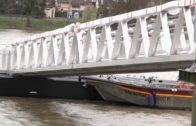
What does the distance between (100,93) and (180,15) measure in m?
10.7

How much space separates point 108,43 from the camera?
1736 centimetres

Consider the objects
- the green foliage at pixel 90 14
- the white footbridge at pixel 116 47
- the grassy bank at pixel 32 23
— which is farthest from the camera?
the green foliage at pixel 90 14

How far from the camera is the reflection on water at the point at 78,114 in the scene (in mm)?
19156

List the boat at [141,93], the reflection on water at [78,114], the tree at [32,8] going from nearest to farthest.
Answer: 1. the reflection on water at [78,114]
2. the boat at [141,93]
3. the tree at [32,8]

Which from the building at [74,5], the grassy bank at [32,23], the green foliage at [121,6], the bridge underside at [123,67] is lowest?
the bridge underside at [123,67]

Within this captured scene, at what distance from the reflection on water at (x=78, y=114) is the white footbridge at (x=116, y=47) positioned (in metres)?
1.28

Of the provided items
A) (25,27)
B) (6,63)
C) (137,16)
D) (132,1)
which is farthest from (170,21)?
(132,1)

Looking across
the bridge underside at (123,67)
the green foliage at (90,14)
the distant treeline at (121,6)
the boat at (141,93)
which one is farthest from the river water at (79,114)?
the green foliage at (90,14)

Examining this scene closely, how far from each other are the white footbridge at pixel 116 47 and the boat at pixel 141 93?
2.75 meters

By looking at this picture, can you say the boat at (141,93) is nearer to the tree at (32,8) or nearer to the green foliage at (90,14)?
the green foliage at (90,14)

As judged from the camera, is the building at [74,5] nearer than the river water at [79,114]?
No

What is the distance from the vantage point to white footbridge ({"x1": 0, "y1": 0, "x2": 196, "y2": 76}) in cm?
1438

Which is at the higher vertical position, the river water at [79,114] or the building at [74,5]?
the building at [74,5]

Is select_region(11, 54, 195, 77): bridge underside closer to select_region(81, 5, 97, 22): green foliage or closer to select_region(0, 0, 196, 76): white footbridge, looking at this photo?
select_region(0, 0, 196, 76): white footbridge
